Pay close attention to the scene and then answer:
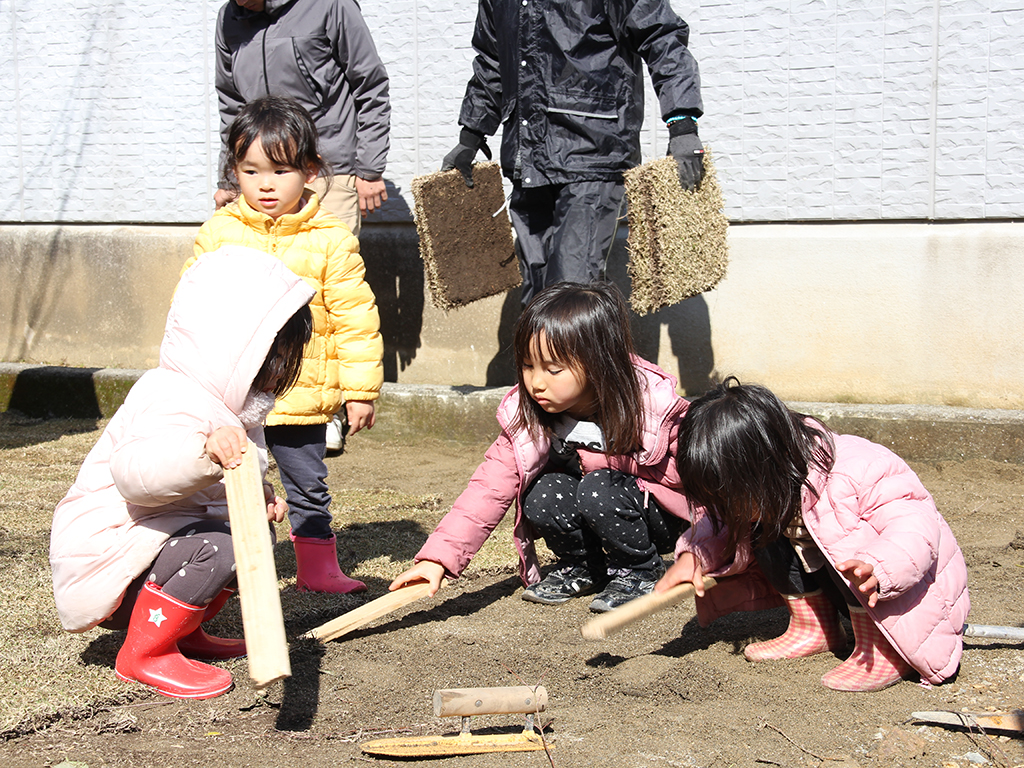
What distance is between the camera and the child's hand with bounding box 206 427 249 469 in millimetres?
2172

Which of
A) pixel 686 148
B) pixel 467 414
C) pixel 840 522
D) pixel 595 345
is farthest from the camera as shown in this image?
pixel 467 414

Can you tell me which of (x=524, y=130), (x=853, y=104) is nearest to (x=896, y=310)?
(x=853, y=104)

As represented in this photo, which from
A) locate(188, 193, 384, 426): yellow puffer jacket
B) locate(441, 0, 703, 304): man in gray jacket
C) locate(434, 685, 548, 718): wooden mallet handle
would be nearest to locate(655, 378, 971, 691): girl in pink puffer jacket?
locate(434, 685, 548, 718): wooden mallet handle

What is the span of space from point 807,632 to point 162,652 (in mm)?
1520

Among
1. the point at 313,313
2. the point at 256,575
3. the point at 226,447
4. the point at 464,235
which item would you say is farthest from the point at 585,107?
the point at 256,575

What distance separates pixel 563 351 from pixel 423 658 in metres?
0.84

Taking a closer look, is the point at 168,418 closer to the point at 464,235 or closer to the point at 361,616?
the point at 361,616

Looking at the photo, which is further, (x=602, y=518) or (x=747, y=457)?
(x=602, y=518)

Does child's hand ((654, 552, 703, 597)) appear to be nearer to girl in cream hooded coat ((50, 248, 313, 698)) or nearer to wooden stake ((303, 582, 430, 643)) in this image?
wooden stake ((303, 582, 430, 643))

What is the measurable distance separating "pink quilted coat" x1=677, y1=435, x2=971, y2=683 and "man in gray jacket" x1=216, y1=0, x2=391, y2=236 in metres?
2.78

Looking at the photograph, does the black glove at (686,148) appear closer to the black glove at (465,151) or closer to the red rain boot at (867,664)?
the black glove at (465,151)

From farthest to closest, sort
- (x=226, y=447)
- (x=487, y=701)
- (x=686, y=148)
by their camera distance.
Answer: (x=686, y=148), (x=226, y=447), (x=487, y=701)

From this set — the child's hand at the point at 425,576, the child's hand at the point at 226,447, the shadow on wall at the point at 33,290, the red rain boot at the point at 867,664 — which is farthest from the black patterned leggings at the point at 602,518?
the shadow on wall at the point at 33,290

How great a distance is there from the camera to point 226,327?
2340mm
